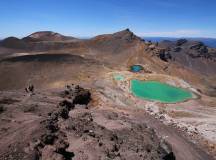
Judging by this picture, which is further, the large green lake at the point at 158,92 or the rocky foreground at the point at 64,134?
the large green lake at the point at 158,92

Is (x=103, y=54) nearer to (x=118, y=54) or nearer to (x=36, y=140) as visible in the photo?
(x=118, y=54)

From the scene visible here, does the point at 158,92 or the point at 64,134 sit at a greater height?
the point at 64,134

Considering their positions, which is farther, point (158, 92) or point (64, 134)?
point (158, 92)

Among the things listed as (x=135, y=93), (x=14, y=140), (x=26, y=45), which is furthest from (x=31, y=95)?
(x=26, y=45)

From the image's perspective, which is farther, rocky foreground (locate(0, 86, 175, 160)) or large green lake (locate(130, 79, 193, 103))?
large green lake (locate(130, 79, 193, 103))

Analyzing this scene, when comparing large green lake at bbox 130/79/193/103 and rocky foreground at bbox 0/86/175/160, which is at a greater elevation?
rocky foreground at bbox 0/86/175/160

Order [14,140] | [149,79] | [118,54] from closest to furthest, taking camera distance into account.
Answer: [14,140]
[149,79]
[118,54]

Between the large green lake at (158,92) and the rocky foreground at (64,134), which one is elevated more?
the rocky foreground at (64,134)

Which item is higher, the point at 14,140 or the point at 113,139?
the point at 14,140
